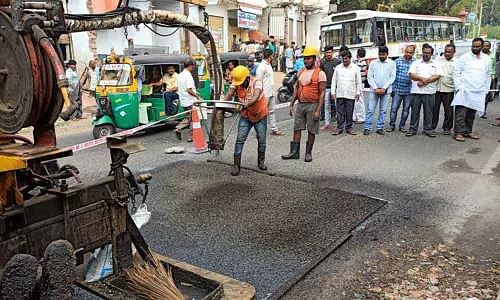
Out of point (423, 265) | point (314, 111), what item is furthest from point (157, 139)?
point (423, 265)

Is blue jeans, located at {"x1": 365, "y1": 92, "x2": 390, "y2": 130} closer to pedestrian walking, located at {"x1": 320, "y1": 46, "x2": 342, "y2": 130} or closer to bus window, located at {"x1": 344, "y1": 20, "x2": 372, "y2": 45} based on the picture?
pedestrian walking, located at {"x1": 320, "y1": 46, "x2": 342, "y2": 130}

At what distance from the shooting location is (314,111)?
7.63m

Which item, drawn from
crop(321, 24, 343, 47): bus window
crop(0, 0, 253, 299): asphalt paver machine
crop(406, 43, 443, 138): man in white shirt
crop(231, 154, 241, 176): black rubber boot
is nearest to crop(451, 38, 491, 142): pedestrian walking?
crop(406, 43, 443, 138): man in white shirt

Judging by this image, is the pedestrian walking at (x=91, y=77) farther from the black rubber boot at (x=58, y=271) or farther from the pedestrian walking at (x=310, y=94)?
the black rubber boot at (x=58, y=271)

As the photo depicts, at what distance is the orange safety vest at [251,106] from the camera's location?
6969 mm

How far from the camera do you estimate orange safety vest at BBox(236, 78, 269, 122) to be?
697 cm

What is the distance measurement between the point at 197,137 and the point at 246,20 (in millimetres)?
18744

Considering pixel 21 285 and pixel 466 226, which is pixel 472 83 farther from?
pixel 21 285

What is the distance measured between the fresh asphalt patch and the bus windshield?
3.63 m

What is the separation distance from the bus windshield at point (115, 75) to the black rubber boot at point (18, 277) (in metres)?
7.80

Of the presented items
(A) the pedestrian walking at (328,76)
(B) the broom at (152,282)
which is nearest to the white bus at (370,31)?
(A) the pedestrian walking at (328,76)

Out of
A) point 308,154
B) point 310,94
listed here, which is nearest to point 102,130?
point 308,154

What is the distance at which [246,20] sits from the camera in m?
26.1

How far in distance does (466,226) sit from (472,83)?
463 centimetres
